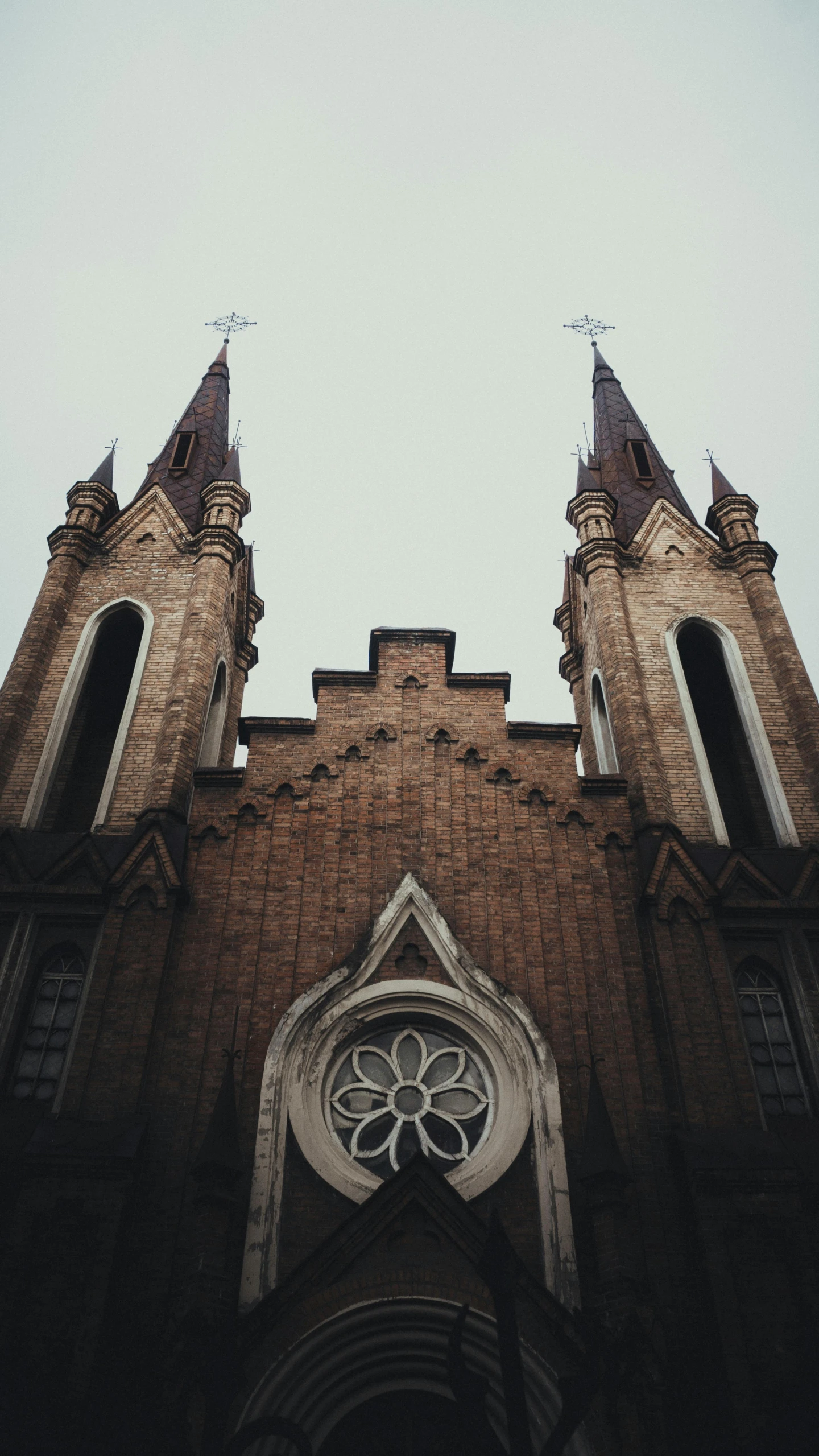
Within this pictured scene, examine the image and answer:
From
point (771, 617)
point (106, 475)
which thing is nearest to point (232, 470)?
point (106, 475)

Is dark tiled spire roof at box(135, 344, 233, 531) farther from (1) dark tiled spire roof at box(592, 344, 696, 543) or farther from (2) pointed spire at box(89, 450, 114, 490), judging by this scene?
(1) dark tiled spire roof at box(592, 344, 696, 543)

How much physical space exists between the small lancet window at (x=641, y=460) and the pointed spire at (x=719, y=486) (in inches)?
54.8

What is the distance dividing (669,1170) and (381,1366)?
10.1ft

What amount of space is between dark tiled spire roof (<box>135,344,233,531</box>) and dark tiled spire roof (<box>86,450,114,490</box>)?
0.54 metres

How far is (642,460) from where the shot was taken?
70.1 feet

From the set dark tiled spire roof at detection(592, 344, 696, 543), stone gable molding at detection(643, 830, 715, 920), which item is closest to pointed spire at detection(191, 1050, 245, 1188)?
stone gable molding at detection(643, 830, 715, 920)

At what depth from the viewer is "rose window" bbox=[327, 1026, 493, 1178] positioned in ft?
33.6

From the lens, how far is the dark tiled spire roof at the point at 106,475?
18.5 meters

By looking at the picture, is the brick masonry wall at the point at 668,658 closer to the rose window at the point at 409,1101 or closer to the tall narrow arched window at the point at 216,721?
the rose window at the point at 409,1101

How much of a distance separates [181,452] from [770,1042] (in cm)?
1584

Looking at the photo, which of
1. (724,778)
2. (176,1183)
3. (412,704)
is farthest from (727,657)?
(176,1183)

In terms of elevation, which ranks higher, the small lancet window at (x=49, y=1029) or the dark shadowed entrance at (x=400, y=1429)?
the small lancet window at (x=49, y=1029)

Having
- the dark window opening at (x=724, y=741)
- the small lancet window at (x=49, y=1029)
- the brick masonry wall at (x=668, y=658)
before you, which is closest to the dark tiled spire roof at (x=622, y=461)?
the brick masonry wall at (x=668, y=658)

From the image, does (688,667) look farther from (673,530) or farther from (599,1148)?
(599,1148)
